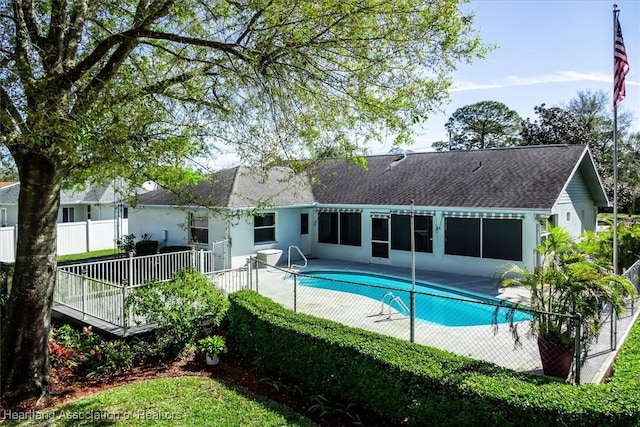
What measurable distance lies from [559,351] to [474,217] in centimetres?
1220

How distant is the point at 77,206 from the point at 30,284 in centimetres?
3296

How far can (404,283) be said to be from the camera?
19469 mm

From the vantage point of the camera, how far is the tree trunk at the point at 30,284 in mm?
8289

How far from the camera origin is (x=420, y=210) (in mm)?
21844

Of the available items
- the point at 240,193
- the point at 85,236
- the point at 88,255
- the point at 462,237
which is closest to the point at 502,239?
the point at 462,237

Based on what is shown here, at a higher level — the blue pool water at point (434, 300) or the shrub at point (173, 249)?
the shrub at point (173, 249)

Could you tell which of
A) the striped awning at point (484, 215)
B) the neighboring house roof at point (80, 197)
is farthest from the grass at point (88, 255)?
the striped awning at point (484, 215)

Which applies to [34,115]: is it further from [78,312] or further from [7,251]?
[7,251]

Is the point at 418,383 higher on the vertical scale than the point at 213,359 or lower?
higher

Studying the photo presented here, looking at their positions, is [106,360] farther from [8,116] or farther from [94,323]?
[8,116]

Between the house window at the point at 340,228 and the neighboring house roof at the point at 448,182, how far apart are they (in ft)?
3.11

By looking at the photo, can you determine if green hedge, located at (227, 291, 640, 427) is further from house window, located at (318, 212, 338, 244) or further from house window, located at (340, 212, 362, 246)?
house window, located at (318, 212, 338, 244)

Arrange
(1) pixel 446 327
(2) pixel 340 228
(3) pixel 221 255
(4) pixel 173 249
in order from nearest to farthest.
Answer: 1. (1) pixel 446 327
2. (3) pixel 221 255
3. (4) pixel 173 249
4. (2) pixel 340 228

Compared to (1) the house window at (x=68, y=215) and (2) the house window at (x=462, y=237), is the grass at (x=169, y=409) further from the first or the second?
(1) the house window at (x=68, y=215)
